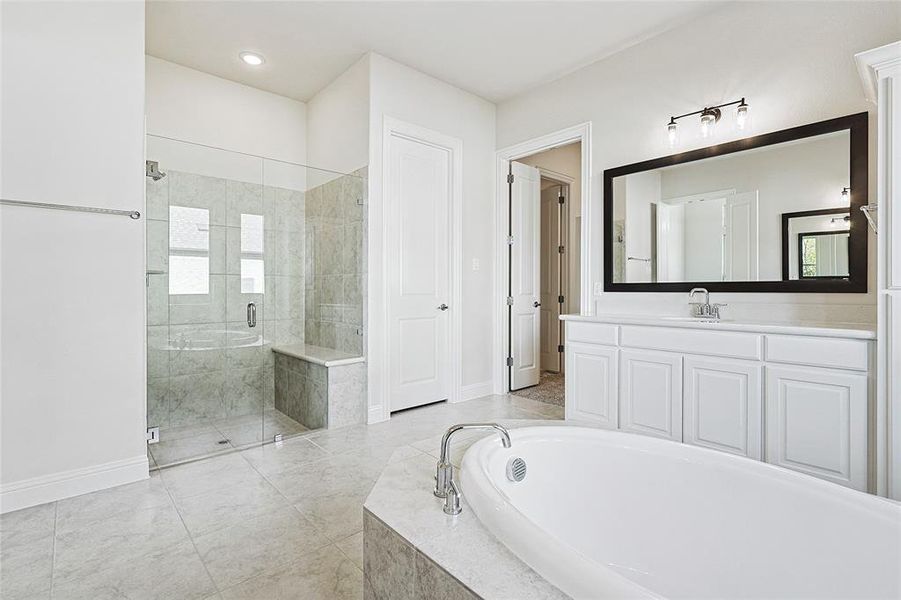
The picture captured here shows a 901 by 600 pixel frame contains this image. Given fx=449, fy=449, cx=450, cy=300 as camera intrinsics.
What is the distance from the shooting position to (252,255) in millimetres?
3057

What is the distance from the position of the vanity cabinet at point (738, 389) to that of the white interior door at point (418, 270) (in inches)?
49.2

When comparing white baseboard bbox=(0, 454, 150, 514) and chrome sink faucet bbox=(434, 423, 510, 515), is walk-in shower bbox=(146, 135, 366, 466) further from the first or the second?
chrome sink faucet bbox=(434, 423, 510, 515)

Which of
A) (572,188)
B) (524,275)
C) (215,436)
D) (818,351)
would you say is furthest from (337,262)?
(572,188)

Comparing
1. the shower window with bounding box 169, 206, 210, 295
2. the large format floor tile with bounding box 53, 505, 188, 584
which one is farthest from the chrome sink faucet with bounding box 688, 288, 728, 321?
the shower window with bounding box 169, 206, 210, 295

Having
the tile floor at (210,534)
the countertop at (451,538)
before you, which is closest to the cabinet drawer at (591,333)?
the tile floor at (210,534)

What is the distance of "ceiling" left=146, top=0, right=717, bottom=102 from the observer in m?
2.84

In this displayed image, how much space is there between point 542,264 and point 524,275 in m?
1.13

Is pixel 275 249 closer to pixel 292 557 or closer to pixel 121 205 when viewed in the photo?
pixel 121 205

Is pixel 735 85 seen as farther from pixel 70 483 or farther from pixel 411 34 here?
pixel 70 483

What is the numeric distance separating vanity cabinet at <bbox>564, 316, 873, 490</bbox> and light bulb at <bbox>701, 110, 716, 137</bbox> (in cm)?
128

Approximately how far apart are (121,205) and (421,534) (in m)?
2.31

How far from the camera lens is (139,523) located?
195 centimetres

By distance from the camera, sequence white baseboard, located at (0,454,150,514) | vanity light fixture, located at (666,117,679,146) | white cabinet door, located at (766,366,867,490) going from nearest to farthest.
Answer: white cabinet door, located at (766,366,867,490), white baseboard, located at (0,454,150,514), vanity light fixture, located at (666,117,679,146)

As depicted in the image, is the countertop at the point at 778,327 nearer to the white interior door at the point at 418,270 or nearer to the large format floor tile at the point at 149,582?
the white interior door at the point at 418,270
